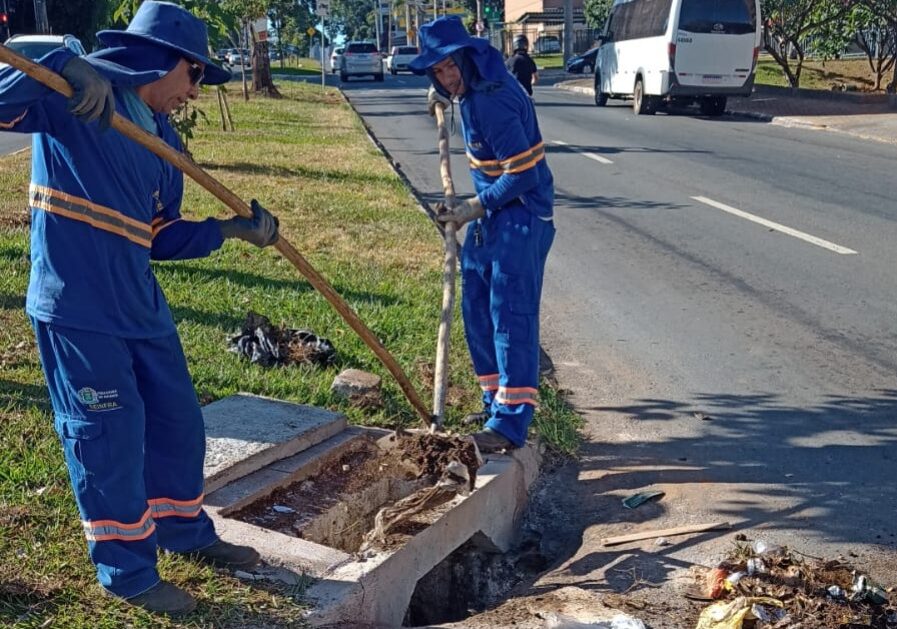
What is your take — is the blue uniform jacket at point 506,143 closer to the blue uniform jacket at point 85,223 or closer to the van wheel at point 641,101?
the blue uniform jacket at point 85,223

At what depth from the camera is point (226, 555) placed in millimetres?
3635

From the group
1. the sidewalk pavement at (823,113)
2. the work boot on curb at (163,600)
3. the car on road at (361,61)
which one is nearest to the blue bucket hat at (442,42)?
the work boot on curb at (163,600)

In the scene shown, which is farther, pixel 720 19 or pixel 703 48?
pixel 703 48

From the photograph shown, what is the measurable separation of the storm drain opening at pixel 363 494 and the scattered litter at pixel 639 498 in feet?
2.43

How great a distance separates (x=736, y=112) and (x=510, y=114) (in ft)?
73.4

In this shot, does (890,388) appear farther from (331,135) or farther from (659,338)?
(331,135)

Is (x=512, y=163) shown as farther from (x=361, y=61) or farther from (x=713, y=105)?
(x=361, y=61)

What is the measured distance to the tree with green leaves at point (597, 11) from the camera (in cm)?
6266

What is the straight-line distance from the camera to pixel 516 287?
186 inches

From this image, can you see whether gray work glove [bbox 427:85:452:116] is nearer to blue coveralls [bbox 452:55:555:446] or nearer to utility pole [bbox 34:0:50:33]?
blue coveralls [bbox 452:55:555:446]

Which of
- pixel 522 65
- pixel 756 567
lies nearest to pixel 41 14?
pixel 522 65

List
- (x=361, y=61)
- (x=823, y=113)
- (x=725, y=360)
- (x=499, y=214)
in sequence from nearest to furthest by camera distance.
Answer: (x=499, y=214)
(x=725, y=360)
(x=823, y=113)
(x=361, y=61)

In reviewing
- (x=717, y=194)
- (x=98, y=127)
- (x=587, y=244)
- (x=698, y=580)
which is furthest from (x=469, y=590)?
(x=717, y=194)

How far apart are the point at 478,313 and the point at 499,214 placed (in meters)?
0.50
